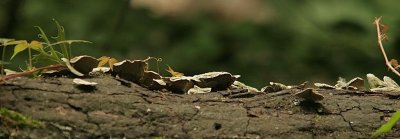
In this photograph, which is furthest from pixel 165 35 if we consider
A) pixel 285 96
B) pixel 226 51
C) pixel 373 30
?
pixel 285 96

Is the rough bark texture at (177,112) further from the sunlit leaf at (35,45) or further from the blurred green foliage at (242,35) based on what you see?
the blurred green foliage at (242,35)

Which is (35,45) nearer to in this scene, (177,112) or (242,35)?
(177,112)

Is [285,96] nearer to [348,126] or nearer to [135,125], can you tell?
[348,126]

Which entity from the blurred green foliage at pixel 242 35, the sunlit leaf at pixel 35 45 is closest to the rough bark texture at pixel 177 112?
the sunlit leaf at pixel 35 45

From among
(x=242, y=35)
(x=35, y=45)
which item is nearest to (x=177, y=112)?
(x=35, y=45)

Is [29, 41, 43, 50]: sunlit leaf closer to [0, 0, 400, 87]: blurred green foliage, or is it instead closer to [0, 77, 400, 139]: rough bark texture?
[0, 77, 400, 139]: rough bark texture
